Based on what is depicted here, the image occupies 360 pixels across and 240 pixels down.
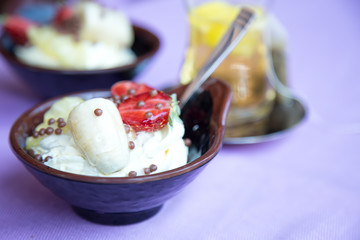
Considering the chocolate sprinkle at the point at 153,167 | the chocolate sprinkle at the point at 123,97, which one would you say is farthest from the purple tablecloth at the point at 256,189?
the chocolate sprinkle at the point at 123,97

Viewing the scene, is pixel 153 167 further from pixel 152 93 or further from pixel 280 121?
pixel 280 121

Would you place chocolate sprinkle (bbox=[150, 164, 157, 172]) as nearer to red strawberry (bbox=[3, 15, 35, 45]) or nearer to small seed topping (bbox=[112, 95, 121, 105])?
small seed topping (bbox=[112, 95, 121, 105])

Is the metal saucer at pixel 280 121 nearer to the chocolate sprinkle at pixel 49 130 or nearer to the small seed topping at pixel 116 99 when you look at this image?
the small seed topping at pixel 116 99

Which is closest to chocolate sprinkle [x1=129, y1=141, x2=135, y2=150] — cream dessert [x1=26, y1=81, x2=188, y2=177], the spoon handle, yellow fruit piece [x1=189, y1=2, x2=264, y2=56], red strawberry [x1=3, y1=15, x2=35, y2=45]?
cream dessert [x1=26, y1=81, x2=188, y2=177]

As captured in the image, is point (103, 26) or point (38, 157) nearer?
point (38, 157)

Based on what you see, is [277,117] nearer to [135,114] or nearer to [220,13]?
[220,13]

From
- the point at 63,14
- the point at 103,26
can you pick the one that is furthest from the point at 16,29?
the point at 103,26

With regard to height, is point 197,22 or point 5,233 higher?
point 197,22

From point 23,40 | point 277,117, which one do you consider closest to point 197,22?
point 277,117
